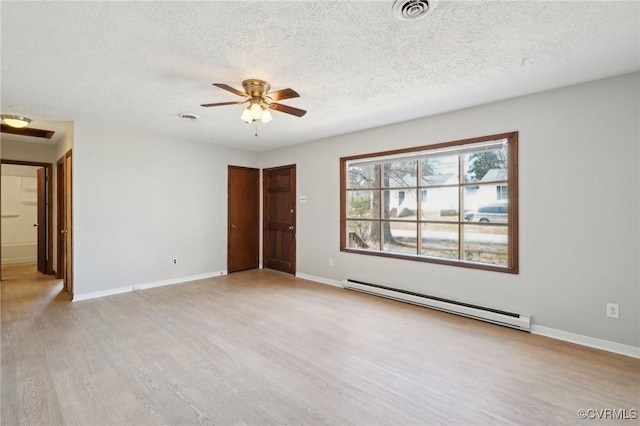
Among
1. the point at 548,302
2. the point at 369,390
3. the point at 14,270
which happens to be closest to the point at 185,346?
the point at 369,390

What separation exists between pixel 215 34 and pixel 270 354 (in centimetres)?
260

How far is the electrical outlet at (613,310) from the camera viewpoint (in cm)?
270

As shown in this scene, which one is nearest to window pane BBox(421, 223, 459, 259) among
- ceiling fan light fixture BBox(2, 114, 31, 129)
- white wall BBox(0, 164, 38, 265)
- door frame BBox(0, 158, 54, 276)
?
ceiling fan light fixture BBox(2, 114, 31, 129)

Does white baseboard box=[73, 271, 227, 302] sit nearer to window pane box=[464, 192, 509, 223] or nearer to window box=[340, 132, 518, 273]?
window box=[340, 132, 518, 273]

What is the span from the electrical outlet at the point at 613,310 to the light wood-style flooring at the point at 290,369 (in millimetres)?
355

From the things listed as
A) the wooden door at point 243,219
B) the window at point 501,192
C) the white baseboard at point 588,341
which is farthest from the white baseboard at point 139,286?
the white baseboard at point 588,341

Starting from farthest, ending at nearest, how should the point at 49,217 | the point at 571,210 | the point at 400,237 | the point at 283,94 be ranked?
the point at 49,217
the point at 400,237
the point at 571,210
the point at 283,94

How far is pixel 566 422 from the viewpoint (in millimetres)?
1816

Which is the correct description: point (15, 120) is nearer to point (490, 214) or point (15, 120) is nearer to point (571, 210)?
point (490, 214)

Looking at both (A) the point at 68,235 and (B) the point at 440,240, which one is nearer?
(B) the point at 440,240

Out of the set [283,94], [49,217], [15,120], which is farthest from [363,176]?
[49,217]

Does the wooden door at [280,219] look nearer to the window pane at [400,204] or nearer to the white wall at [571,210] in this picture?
the window pane at [400,204]

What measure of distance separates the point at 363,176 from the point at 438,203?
4.35ft

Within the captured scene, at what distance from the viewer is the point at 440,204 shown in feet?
13.1
